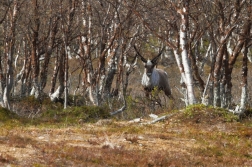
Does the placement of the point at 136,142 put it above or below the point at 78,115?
below

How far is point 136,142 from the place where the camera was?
12.8 meters

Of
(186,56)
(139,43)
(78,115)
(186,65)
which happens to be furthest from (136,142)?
(139,43)

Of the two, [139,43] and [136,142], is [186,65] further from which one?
[139,43]

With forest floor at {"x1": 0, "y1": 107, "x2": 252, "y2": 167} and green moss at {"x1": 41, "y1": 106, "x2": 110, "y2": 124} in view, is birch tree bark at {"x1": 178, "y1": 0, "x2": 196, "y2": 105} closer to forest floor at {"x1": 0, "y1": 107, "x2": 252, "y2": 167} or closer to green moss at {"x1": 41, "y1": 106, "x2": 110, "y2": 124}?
forest floor at {"x1": 0, "y1": 107, "x2": 252, "y2": 167}

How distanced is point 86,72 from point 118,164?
1247cm

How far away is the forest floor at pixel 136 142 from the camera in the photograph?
1057 centimetres

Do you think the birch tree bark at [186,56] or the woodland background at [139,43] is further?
the woodland background at [139,43]

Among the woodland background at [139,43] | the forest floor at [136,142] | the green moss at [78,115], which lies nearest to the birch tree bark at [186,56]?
A: the woodland background at [139,43]

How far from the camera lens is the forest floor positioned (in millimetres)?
10570

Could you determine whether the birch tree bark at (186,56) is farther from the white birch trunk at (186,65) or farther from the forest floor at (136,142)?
the forest floor at (136,142)

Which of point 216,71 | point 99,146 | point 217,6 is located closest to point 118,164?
point 99,146

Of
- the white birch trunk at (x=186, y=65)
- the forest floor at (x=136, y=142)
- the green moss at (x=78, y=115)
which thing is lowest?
the forest floor at (x=136, y=142)

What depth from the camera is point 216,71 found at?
1830cm

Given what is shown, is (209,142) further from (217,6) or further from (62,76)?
(62,76)
